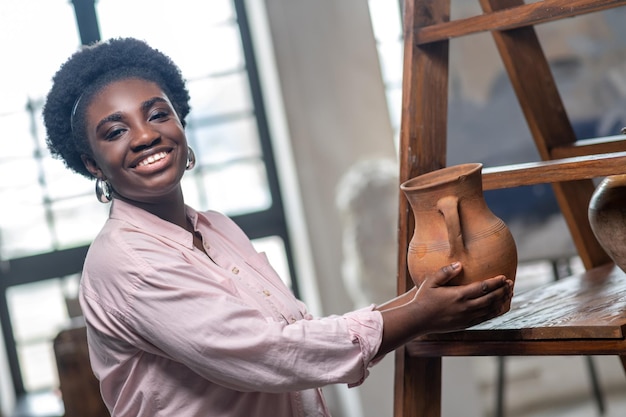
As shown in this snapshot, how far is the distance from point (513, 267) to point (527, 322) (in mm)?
120

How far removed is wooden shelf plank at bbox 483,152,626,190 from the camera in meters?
1.67

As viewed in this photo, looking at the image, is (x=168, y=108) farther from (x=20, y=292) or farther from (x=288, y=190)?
(x=20, y=292)

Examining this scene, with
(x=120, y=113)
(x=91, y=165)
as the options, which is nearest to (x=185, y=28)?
(x=91, y=165)

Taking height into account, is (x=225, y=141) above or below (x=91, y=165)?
below

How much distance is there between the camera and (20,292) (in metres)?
5.35

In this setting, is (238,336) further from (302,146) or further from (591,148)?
(302,146)

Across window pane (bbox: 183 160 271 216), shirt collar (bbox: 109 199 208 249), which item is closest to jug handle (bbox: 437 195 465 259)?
shirt collar (bbox: 109 199 208 249)

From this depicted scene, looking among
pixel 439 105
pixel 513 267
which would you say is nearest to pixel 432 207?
pixel 513 267

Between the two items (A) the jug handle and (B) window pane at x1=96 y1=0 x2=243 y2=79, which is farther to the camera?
(B) window pane at x1=96 y1=0 x2=243 y2=79

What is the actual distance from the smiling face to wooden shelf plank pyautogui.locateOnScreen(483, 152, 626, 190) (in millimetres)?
643

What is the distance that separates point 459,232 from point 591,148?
0.59 meters

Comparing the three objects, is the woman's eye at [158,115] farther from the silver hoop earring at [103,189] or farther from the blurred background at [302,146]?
the blurred background at [302,146]

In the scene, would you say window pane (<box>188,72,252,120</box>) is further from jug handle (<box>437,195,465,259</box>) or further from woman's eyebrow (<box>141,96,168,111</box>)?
jug handle (<box>437,195,465,259</box>)

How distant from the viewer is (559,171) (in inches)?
69.1
